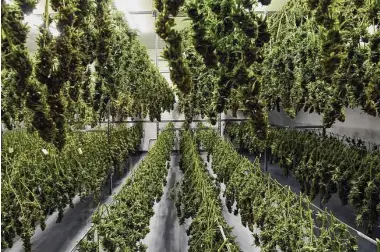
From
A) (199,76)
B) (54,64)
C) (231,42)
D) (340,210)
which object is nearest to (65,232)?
(199,76)

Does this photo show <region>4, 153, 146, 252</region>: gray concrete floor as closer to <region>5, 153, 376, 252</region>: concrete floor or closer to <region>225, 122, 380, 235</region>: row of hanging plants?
<region>5, 153, 376, 252</region>: concrete floor

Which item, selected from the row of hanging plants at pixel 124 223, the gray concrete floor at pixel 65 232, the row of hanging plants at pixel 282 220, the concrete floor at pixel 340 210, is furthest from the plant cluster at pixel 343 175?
the gray concrete floor at pixel 65 232

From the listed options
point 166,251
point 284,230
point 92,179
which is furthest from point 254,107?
point 92,179

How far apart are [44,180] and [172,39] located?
10.3ft

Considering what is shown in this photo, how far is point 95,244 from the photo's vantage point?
2.76 meters

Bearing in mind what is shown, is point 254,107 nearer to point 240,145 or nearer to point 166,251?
point 166,251

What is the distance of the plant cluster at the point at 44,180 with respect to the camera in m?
3.76

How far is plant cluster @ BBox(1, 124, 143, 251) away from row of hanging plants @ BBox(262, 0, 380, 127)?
110 inches

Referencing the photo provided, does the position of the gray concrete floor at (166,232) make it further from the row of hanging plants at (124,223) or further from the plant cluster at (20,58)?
the plant cluster at (20,58)

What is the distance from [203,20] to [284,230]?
1685mm

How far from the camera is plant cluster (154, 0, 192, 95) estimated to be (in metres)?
2.37

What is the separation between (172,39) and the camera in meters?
2.53

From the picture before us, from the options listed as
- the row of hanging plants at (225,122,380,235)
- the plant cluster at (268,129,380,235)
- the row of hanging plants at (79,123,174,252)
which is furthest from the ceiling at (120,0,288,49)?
the row of hanging plants at (79,123,174,252)

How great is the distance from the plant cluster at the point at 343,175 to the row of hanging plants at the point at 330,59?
2.96 feet
